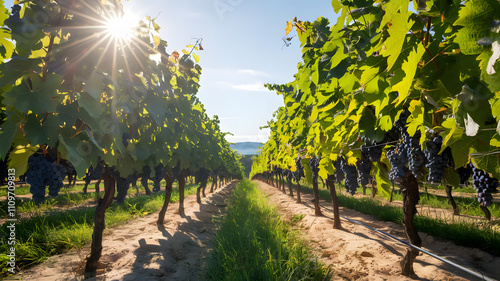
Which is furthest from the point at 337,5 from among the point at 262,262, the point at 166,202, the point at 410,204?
the point at 166,202

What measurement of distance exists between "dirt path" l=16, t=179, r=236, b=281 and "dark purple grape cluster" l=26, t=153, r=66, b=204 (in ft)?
7.28

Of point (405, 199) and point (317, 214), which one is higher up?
point (405, 199)

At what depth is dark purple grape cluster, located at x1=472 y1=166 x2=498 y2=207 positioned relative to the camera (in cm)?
165

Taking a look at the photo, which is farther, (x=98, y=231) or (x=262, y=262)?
(x=98, y=231)

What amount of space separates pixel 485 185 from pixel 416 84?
965 millimetres

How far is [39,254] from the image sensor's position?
15.0 ft

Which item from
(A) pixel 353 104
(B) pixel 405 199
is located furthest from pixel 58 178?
(B) pixel 405 199

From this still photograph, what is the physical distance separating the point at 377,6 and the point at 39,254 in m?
6.52

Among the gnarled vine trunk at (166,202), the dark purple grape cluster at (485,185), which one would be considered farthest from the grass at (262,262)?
the gnarled vine trunk at (166,202)

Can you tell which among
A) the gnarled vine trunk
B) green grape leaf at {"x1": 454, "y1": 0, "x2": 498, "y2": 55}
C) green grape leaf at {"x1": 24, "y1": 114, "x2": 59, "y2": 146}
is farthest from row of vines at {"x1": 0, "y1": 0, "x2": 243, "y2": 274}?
the gnarled vine trunk

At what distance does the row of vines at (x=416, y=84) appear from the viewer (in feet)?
3.05

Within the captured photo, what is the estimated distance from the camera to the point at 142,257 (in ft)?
15.4

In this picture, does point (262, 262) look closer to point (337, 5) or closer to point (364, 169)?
point (364, 169)

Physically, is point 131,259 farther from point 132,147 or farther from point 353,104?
point 353,104
